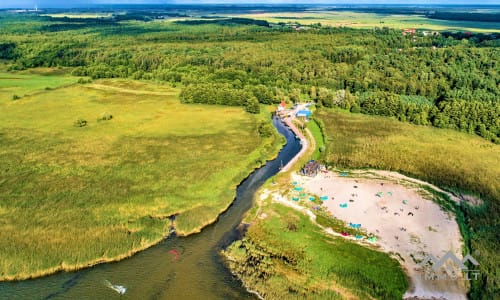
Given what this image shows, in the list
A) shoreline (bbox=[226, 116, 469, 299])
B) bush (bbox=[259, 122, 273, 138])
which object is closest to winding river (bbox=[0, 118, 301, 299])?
shoreline (bbox=[226, 116, 469, 299])

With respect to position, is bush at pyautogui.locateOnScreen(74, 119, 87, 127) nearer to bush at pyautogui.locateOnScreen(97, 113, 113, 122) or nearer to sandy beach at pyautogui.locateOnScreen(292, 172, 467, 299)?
bush at pyautogui.locateOnScreen(97, 113, 113, 122)

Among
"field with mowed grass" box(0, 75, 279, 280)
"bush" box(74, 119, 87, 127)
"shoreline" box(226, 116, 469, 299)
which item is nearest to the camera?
"shoreline" box(226, 116, 469, 299)

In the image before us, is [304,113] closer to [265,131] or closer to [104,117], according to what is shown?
[265,131]

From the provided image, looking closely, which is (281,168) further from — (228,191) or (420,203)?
(420,203)

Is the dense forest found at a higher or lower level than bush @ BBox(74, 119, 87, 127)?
higher

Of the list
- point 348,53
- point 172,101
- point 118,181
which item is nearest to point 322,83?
point 348,53

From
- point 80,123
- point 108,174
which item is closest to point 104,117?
point 80,123
